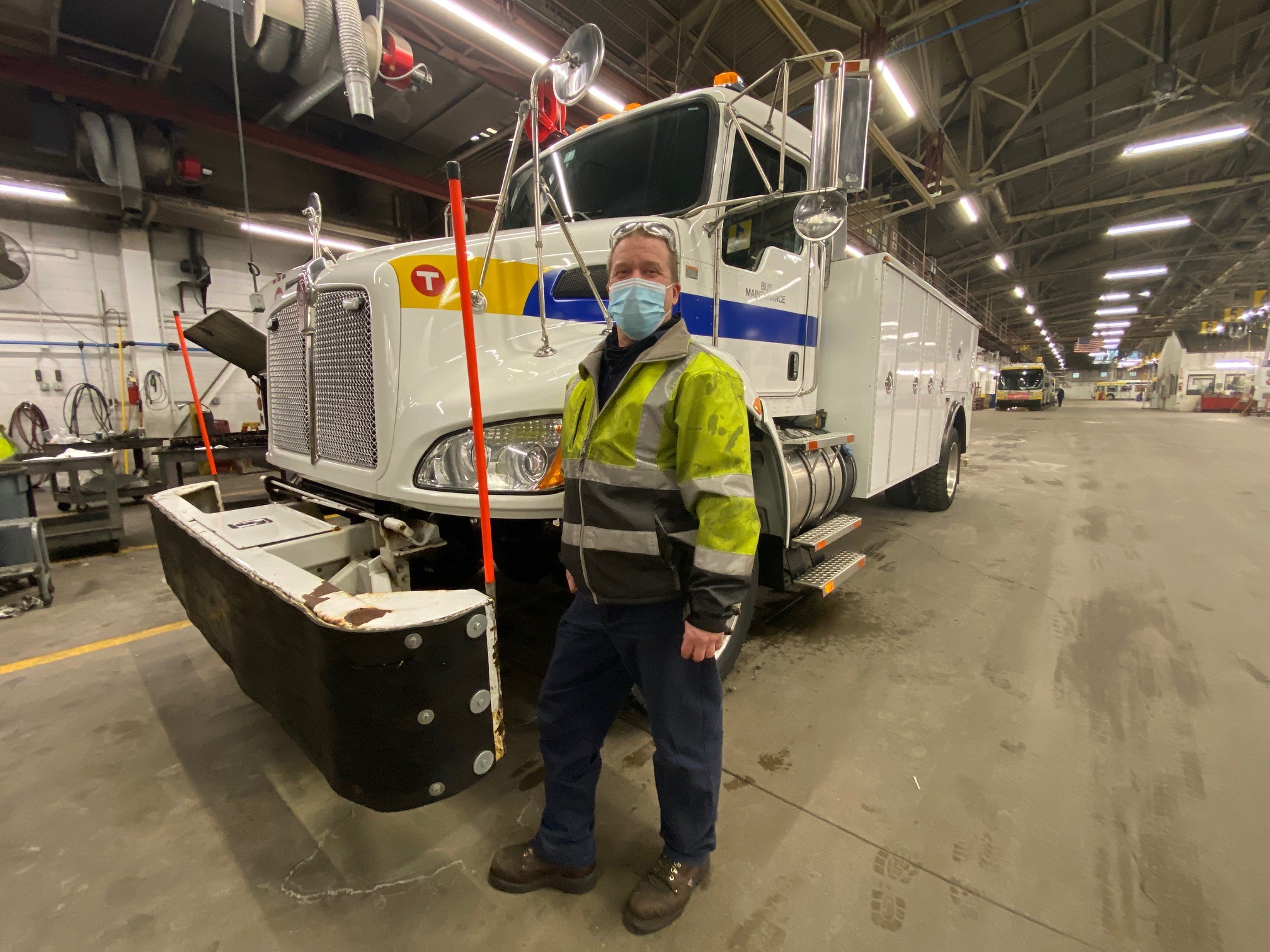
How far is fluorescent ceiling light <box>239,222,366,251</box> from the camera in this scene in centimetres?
936

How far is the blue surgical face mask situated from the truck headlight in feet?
1.78

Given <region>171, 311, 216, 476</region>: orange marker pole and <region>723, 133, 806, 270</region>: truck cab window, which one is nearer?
<region>171, 311, 216, 476</region>: orange marker pole

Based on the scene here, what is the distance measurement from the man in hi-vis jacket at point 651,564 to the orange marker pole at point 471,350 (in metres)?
0.24

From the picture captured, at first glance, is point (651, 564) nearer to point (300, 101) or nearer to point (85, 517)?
point (85, 517)

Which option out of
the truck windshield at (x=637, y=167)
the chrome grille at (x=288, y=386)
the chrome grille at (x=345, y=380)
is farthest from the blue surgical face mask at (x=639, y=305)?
the chrome grille at (x=288, y=386)

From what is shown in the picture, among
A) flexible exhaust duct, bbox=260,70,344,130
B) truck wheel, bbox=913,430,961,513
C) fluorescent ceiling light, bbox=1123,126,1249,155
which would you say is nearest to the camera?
flexible exhaust duct, bbox=260,70,344,130

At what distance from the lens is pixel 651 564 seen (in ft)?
4.73

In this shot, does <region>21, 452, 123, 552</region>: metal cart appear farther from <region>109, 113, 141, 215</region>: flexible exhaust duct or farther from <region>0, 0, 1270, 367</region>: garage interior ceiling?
<region>0, 0, 1270, 367</region>: garage interior ceiling

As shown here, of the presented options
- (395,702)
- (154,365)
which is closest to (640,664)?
(395,702)

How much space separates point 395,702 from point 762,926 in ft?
4.04

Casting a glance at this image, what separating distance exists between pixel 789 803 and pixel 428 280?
2283 millimetres

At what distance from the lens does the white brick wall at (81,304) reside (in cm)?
851

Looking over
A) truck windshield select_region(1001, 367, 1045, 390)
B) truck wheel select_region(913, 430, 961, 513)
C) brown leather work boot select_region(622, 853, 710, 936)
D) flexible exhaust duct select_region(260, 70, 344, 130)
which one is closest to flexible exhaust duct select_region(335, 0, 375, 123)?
flexible exhaust duct select_region(260, 70, 344, 130)

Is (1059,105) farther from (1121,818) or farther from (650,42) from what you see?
(1121,818)
